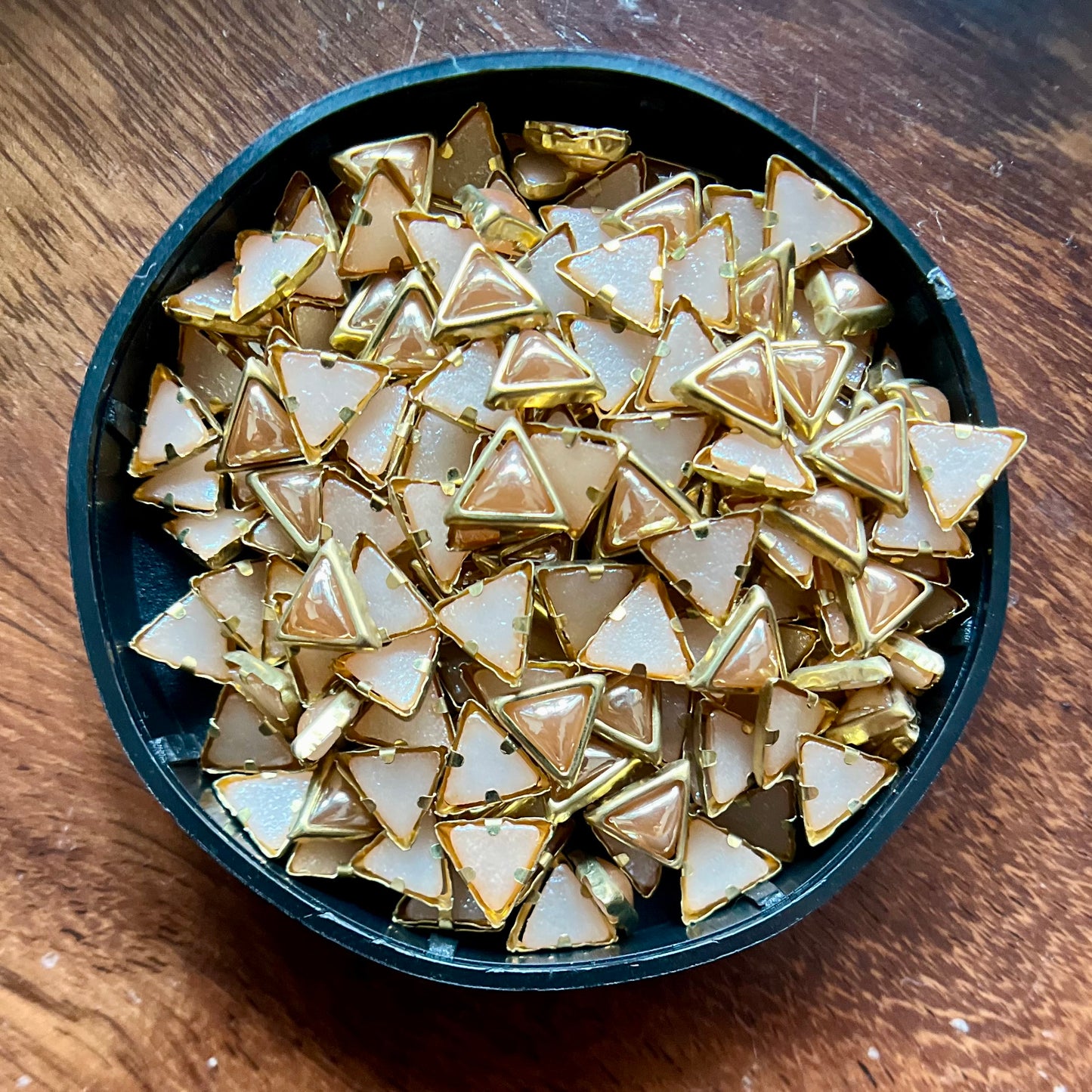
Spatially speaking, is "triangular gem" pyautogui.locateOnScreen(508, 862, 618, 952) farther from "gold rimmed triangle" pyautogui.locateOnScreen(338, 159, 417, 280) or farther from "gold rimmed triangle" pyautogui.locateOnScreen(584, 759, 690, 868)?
"gold rimmed triangle" pyautogui.locateOnScreen(338, 159, 417, 280)

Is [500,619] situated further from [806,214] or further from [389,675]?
[806,214]

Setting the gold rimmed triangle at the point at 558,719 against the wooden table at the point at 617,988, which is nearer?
the gold rimmed triangle at the point at 558,719

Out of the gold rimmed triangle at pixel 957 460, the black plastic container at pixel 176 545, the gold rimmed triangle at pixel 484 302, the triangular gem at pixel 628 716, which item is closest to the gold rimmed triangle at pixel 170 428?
the black plastic container at pixel 176 545

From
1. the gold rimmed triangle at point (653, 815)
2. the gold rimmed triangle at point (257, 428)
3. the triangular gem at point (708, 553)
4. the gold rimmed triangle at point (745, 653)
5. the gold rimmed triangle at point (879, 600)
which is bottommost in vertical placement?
the gold rimmed triangle at point (653, 815)

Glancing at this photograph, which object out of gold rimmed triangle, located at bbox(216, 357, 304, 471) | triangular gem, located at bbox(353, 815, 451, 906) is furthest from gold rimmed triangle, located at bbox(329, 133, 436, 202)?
triangular gem, located at bbox(353, 815, 451, 906)

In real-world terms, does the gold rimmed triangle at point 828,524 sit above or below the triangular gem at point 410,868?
above

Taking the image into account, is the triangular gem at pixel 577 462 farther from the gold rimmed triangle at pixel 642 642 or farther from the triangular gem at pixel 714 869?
the triangular gem at pixel 714 869
